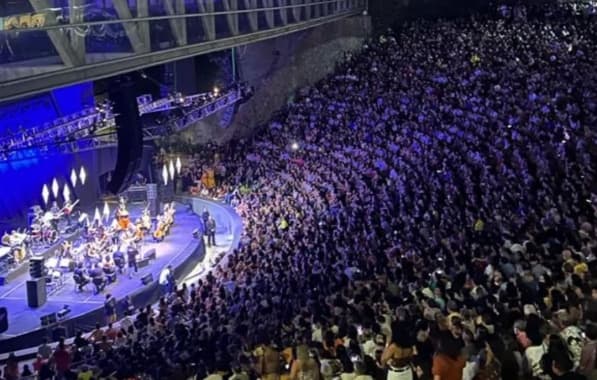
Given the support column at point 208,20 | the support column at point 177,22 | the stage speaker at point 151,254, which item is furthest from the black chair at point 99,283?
the support column at point 177,22

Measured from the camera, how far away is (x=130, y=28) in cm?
1374

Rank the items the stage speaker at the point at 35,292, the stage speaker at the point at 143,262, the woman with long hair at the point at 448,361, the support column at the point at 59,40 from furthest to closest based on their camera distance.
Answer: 1. the stage speaker at the point at 143,262
2. the stage speaker at the point at 35,292
3. the support column at the point at 59,40
4. the woman with long hair at the point at 448,361

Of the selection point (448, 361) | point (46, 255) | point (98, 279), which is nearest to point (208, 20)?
point (98, 279)

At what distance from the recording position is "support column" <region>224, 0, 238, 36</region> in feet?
63.1

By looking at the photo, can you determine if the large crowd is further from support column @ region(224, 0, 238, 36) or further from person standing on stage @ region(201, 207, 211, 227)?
support column @ region(224, 0, 238, 36)

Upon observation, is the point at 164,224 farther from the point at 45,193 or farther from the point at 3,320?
the point at 3,320

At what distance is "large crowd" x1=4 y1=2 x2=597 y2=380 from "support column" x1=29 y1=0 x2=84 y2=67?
13.2 ft

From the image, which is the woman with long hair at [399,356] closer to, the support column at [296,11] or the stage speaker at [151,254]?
the stage speaker at [151,254]

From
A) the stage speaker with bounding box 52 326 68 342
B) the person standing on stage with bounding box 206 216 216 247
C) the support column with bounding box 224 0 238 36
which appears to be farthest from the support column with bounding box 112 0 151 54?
the person standing on stage with bounding box 206 216 216 247

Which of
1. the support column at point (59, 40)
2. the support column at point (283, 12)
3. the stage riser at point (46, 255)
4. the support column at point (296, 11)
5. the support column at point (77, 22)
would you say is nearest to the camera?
the support column at point (59, 40)

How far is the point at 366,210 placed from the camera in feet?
60.4

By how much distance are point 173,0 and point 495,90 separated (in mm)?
12073

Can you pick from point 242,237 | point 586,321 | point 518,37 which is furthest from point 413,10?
point 586,321

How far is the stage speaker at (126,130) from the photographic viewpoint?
1794cm
